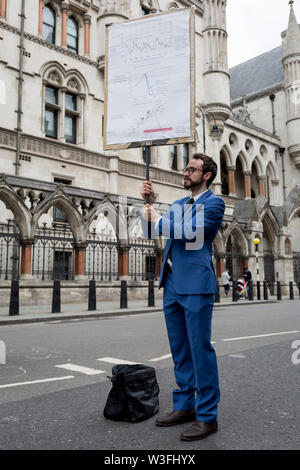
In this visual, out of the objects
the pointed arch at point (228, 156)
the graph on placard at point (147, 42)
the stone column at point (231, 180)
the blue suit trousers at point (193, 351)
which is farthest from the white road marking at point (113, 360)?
the pointed arch at point (228, 156)

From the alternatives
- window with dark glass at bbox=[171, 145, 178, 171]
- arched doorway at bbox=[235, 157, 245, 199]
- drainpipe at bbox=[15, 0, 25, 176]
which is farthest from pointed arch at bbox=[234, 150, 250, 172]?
drainpipe at bbox=[15, 0, 25, 176]

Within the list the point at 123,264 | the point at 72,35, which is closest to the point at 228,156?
the point at 72,35

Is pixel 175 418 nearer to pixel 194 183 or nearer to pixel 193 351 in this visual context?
pixel 193 351

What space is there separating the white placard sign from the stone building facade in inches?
418

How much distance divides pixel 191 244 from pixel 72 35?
24165 mm

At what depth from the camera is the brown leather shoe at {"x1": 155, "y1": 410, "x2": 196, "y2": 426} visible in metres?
3.02

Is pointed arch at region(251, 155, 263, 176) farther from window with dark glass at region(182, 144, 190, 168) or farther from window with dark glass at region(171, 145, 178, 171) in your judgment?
window with dark glass at region(171, 145, 178, 171)

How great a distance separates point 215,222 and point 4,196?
1276 centimetres

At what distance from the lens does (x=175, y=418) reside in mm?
3051

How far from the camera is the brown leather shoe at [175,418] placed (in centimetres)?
302

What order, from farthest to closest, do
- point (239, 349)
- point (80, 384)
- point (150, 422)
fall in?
point (239, 349) < point (80, 384) < point (150, 422)

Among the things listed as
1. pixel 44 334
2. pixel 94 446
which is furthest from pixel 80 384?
pixel 44 334

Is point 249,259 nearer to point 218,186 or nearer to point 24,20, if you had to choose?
point 218,186
